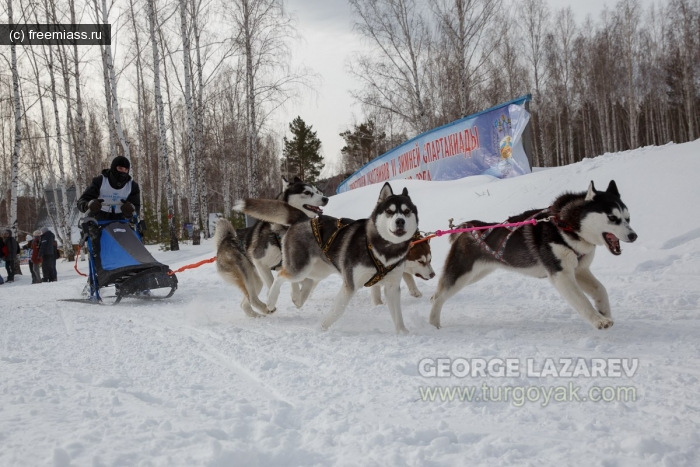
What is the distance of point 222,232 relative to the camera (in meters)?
4.74

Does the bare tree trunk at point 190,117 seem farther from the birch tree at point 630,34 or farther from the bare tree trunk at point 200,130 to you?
the birch tree at point 630,34

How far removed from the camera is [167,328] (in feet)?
12.5

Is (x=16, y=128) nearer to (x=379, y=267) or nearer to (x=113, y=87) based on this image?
(x=113, y=87)

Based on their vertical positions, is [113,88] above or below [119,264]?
above

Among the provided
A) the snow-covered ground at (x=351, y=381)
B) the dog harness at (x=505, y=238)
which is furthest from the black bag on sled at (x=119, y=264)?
the dog harness at (x=505, y=238)

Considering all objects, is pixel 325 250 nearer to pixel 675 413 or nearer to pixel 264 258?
pixel 264 258

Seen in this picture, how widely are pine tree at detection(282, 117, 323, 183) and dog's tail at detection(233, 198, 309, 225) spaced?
30.5m

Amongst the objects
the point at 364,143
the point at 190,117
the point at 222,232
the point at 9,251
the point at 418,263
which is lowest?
Answer: the point at 418,263

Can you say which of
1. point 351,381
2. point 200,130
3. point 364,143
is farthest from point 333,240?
point 364,143

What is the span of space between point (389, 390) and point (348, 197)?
1044 cm

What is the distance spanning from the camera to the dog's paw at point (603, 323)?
288cm

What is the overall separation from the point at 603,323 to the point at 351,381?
1696 mm

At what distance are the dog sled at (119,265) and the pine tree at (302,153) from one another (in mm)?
29185

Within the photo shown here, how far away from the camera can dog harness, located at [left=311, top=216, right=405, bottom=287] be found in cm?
342
